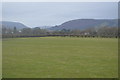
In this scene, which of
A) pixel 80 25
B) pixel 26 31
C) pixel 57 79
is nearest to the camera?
pixel 57 79

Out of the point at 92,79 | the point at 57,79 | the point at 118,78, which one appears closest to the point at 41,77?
the point at 57,79

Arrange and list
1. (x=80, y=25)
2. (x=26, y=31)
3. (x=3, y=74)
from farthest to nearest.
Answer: (x=80, y=25)
(x=26, y=31)
(x=3, y=74)

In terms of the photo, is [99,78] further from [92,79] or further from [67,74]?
[67,74]

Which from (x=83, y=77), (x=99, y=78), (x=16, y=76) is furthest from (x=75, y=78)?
(x=16, y=76)

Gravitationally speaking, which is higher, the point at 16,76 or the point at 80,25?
the point at 80,25

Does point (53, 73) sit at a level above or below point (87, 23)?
below

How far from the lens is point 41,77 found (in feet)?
20.4

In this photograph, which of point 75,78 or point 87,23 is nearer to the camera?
point 75,78

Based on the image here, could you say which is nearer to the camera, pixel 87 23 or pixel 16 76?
pixel 16 76

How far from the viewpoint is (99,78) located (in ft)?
20.4

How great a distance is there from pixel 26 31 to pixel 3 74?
93268 millimetres

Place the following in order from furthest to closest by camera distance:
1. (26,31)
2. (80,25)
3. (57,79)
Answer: (80,25)
(26,31)
(57,79)

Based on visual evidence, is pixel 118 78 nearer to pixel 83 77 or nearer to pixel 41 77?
pixel 83 77

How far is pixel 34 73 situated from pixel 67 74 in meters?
1.10
